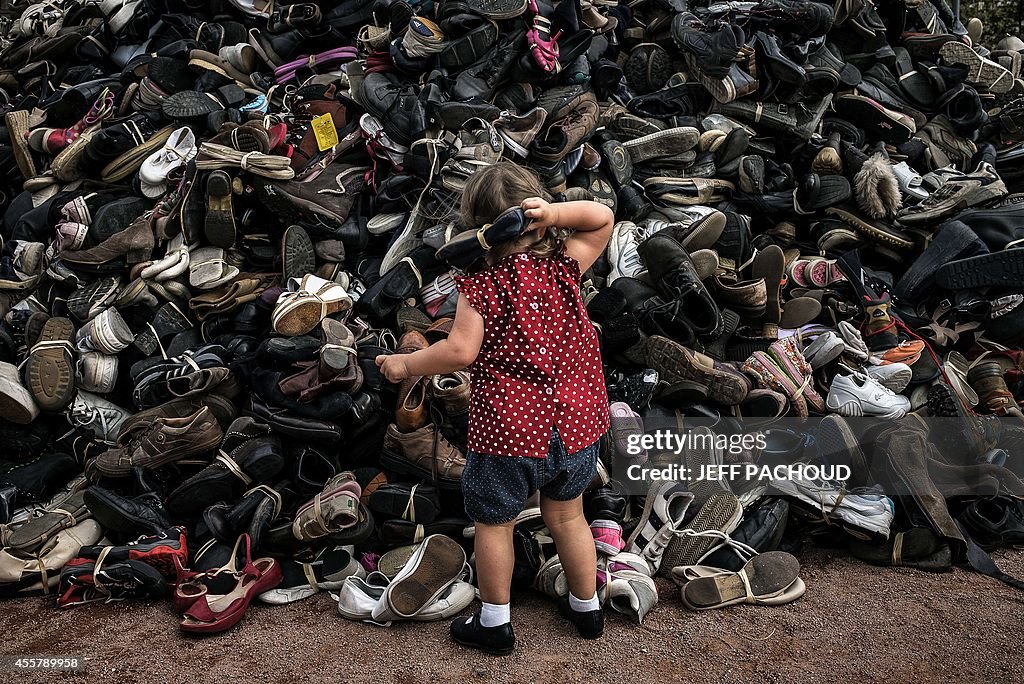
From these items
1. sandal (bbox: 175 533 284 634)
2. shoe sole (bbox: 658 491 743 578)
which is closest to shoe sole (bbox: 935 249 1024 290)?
shoe sole (bbox: 658 491 743 578)

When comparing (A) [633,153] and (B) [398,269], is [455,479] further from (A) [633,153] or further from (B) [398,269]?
(A) [633,153]

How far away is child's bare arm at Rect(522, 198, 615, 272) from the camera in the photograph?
6.88 ft

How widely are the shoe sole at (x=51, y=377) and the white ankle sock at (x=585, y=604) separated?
7.76 feet

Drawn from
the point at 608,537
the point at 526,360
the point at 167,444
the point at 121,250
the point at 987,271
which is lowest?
the point at 167,444

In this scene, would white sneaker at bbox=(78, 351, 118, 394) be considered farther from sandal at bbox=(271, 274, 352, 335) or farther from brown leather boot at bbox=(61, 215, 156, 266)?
sandal at bbox=(271, 274, 352, 335)

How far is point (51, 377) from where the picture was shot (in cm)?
336

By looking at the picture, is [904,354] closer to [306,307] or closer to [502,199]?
[502,199]

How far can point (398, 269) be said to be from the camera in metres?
3.51

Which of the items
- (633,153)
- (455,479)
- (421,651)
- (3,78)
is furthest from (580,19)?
(3,78)

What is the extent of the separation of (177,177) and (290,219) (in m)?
0.65

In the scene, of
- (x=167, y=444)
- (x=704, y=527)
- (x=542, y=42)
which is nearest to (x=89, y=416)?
(x=167, y=444)

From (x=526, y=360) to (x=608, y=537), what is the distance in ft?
2.77

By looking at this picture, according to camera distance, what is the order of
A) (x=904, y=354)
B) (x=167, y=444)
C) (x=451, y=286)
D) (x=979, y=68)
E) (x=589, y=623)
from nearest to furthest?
(x=589, y=623) < (x=167, y=444) < (x=904, y=354) < (x=451, y=286) < (x=979, y=68)

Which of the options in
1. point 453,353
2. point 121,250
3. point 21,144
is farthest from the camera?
point 21,144
